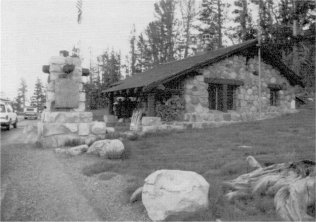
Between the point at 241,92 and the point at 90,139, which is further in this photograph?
the point at 241,92

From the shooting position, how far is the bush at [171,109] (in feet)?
50.4

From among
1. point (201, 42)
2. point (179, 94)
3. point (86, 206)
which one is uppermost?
point (201, 42)

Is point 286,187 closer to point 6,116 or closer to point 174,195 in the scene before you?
point 174,195

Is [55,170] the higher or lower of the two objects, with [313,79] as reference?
lower

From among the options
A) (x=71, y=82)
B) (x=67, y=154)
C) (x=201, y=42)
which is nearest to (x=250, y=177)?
(x=67, y=154)

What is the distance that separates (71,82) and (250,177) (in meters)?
7.11

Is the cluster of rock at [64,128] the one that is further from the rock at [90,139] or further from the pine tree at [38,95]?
the pine tree at [38,95]

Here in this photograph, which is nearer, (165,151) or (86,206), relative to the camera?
(86,206)

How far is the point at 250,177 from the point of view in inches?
215

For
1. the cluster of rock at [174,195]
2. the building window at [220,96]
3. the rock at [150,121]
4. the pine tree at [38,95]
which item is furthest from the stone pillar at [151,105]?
the pine tree at [38,95]

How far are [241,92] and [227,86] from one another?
2.82 ft

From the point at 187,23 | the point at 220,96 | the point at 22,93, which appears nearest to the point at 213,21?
the point at 187,23

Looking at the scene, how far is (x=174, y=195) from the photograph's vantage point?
4.47 metres

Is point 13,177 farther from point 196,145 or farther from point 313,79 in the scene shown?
→ point 313,79
